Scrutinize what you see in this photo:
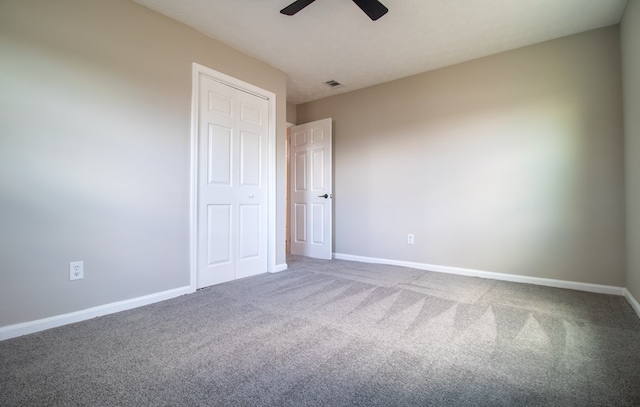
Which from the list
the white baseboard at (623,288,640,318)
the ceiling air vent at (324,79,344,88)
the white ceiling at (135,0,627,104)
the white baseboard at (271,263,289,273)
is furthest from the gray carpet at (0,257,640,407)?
the ceiling air vent at (324,79,344,88)

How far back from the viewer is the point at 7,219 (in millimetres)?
1691

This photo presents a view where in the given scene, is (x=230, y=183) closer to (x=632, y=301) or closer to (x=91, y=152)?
(x=91, y=152)

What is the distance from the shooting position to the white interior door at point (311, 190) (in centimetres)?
413

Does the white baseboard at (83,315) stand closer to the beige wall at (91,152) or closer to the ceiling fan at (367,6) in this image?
the beige wall at (91,152)

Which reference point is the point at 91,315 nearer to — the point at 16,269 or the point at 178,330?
the point at 16,269

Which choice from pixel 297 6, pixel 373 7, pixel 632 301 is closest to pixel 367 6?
pixel 373 7

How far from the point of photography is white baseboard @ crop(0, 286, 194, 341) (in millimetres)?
1713

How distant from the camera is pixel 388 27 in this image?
8.50 ft

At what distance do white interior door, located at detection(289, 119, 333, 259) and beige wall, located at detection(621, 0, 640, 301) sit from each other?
2984mm

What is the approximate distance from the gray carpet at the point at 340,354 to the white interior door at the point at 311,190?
1.78m

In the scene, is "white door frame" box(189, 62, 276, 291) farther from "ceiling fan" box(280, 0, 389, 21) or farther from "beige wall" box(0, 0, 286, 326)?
"ceiling fan" box(280, 0, 389, 21)

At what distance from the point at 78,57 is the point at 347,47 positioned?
7.55 ft

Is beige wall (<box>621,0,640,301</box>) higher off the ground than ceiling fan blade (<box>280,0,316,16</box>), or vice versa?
ceiling fan blade (<box>280,0,316,16</box>)

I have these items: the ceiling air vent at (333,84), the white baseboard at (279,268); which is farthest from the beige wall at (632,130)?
the white baseboard at (279,268)
